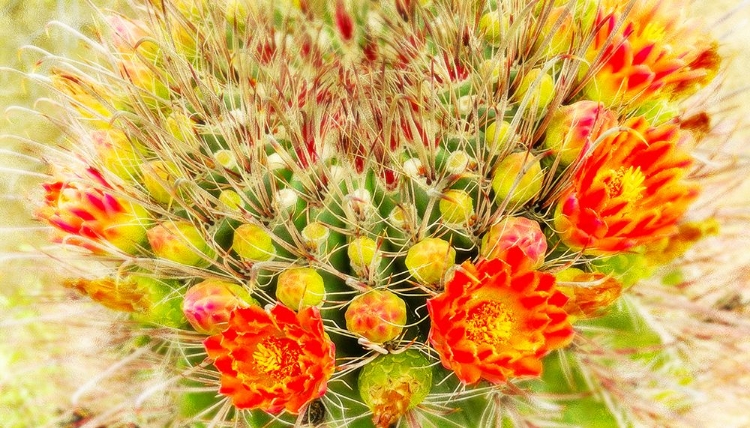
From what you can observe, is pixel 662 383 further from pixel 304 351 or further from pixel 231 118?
pixel 231 118

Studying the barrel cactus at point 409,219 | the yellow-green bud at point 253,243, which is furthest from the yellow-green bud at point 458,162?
the yellow-green bud at point 253,243

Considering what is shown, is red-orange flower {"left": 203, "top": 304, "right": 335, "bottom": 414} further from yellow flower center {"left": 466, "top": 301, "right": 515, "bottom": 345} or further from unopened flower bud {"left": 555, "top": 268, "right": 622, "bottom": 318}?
unopened flower bud {"left": 555, "top": 268, "right": 622, "bottom": 318}

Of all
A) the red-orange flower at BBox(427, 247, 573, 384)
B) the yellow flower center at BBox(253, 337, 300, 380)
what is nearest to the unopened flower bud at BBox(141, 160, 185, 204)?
the yellow flower center at BBox(253, 337, 300, 380)

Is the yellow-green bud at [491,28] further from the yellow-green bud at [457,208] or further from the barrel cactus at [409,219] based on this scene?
the yellow-green bud at [457,208]

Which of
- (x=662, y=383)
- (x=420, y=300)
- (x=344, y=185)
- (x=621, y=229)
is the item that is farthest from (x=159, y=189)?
(x=662, y=383)

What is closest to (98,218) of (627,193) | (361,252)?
(361,252)

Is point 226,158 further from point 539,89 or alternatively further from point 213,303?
point 539,89
